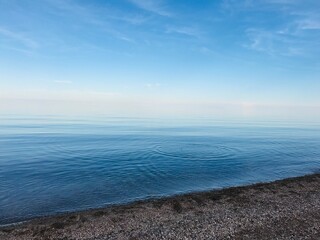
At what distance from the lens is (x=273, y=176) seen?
1282 inches

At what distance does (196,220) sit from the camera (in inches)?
691

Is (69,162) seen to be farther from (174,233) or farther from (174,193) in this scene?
(174,233)

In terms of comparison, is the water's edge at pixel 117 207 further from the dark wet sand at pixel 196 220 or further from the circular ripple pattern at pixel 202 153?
the circular ripple pattern at pixel 202 153

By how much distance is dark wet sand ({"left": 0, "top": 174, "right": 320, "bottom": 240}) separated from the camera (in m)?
15.6

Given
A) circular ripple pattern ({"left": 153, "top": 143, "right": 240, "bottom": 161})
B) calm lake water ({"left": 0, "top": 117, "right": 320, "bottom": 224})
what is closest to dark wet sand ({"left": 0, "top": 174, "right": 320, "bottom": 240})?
calm lake water ({"left": 0, "top": 117, "right": 320, "bottom": 224})

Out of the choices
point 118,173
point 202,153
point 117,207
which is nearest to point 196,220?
point 117,207

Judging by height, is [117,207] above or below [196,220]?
below

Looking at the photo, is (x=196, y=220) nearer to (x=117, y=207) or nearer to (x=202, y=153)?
(x=117, y=207)

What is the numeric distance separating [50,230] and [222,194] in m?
14.1

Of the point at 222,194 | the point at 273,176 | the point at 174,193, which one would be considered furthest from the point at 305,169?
the point at 174,193

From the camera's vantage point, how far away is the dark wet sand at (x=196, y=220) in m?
15.6

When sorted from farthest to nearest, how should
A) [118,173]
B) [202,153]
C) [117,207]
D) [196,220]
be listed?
[202,153]
[118,173]
[117,207]
[196,220]

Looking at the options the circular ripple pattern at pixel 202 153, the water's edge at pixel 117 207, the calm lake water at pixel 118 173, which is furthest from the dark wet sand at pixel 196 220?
the circular ripple pattern at pixel 202 153

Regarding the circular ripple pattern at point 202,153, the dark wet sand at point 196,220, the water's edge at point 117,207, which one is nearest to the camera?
the dark wet sand at point 196,220
